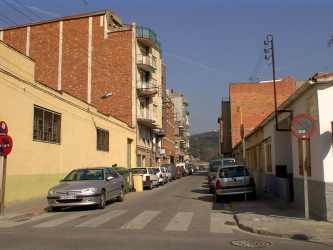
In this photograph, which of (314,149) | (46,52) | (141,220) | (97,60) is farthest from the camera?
(46,52)

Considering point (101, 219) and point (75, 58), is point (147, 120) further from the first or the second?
point (101, 219)

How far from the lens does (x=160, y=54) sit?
205 ft

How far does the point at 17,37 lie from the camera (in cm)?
5400

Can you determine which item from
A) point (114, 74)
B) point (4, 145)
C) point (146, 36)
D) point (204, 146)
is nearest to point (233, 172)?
point (4, 145)

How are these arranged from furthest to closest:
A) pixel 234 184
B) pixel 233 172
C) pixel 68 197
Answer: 1. pixel 233 172
2. pixel 234 184
3. pixel 68 197

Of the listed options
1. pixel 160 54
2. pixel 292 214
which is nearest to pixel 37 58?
pixel 160 54

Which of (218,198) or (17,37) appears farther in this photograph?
(17,37)

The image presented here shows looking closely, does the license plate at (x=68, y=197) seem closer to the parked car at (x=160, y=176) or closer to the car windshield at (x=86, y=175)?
the car windshield at (x=86, y=175)

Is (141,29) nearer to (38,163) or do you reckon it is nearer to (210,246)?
(38,163)

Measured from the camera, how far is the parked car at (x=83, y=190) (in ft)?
54.2

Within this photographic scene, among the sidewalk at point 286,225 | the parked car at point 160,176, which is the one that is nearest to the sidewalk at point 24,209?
the sidewalk at point 286,225

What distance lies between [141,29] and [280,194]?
3584 centimetres

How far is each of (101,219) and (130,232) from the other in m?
3.06

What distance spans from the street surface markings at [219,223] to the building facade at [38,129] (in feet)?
31.9
